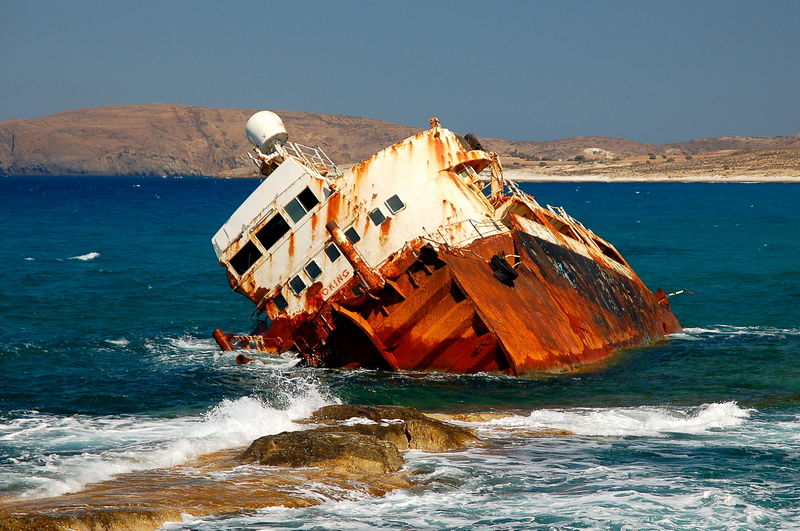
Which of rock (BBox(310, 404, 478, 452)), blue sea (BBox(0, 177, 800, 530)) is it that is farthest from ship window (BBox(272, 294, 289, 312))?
rock (BBox(310, 404, 478, 452))

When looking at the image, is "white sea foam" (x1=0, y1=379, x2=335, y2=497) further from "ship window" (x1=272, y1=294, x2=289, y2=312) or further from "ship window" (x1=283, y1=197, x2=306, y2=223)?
"ship window" (x1=283, y1=197, x2=306, y2=223)

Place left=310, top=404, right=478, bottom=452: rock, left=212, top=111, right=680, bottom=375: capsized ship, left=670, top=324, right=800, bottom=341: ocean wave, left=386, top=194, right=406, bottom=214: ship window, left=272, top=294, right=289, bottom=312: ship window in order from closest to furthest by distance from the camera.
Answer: left=310, top=404, right=478, bottom=452: rock, left=212, top=111, right=680, bottom=375: capsized ship, left=386, top=194, right=406, bottom=214: ship window, left=272, top=294, right=289, bottom=312: ship window, left=670, top=324, right=800, bottom=341: ocean wave

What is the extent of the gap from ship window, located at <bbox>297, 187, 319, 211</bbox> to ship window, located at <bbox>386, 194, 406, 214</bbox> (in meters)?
1.73

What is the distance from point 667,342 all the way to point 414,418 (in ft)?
47.8

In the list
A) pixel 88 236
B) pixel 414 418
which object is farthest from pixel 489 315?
pixel 88 236

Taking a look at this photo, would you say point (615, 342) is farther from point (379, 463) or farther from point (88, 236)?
point (88, 236)

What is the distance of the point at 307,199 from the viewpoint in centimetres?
2217

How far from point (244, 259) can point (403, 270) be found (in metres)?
4.01

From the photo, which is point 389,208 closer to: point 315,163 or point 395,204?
point 395,204

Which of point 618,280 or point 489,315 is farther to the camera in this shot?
point 618,280

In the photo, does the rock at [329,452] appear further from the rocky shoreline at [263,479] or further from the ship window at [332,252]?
the ship window at [332,252]

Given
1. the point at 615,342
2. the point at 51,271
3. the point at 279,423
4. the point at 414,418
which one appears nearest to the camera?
the point at 414,418

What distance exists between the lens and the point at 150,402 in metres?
19.5

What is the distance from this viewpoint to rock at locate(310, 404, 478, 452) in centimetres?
1461
